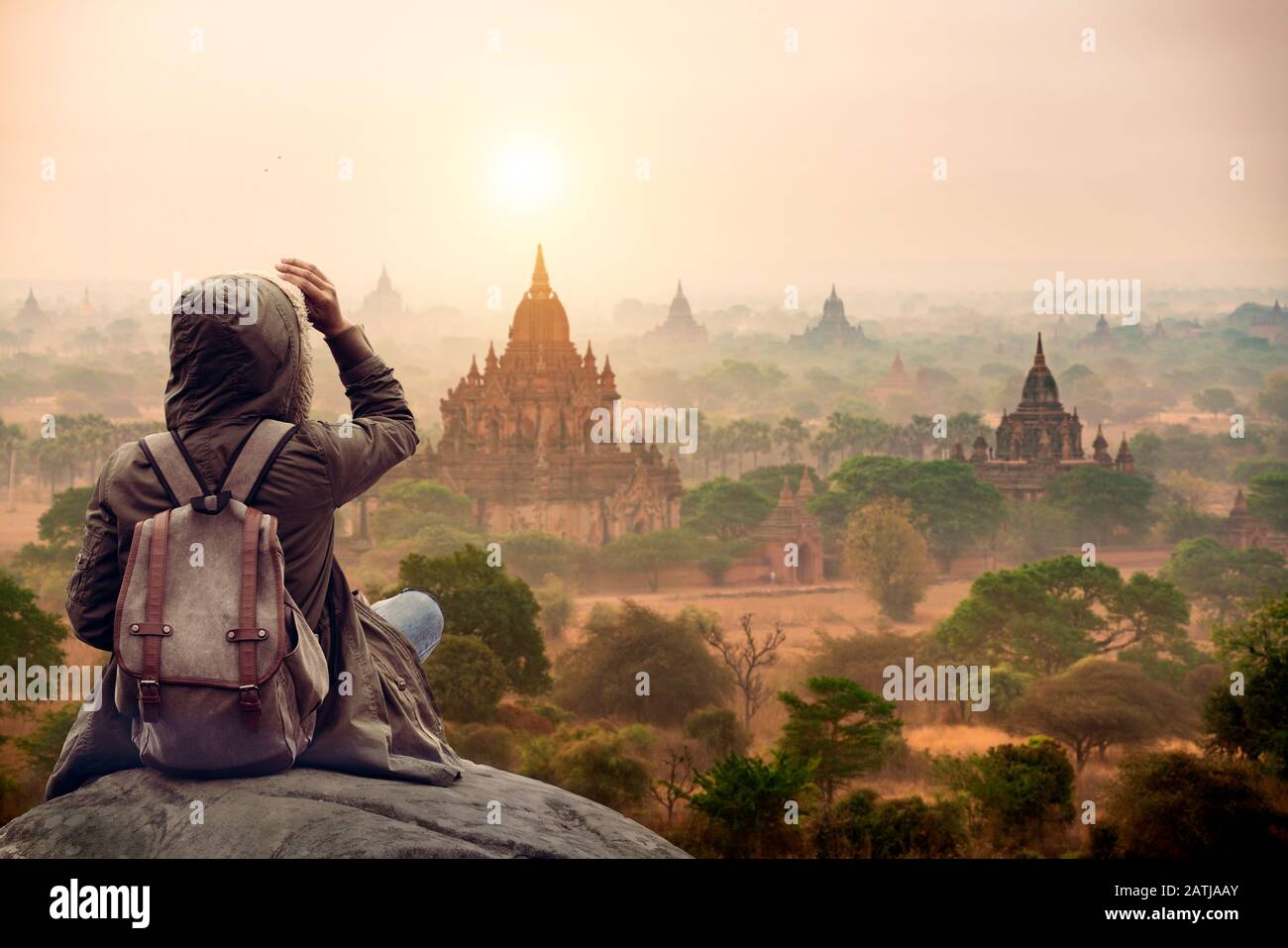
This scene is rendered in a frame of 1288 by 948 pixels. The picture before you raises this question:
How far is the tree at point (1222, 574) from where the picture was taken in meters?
44.4

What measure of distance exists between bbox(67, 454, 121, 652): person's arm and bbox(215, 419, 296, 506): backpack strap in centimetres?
33

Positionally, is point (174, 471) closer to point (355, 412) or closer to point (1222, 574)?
point (355, 412)

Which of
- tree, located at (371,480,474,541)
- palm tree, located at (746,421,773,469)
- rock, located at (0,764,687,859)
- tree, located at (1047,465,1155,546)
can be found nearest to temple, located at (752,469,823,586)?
tree, located at (371,480,474,541)

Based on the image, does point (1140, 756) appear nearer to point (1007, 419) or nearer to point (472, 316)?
point (1007, 419)

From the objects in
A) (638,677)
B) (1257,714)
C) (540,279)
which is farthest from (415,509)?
(1257,714)

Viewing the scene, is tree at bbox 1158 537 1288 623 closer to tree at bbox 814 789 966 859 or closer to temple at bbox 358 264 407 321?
temple at bbox 358 264 407 321

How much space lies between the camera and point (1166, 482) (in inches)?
2306

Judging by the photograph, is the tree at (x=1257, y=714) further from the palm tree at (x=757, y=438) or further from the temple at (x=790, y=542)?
the palm tree at (x=757, y=438)

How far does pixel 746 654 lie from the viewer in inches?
1348

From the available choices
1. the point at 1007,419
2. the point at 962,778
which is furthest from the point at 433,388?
the point at 962,778

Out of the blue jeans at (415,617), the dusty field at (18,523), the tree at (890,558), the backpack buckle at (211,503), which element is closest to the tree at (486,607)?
the dusty field at (18,523)
